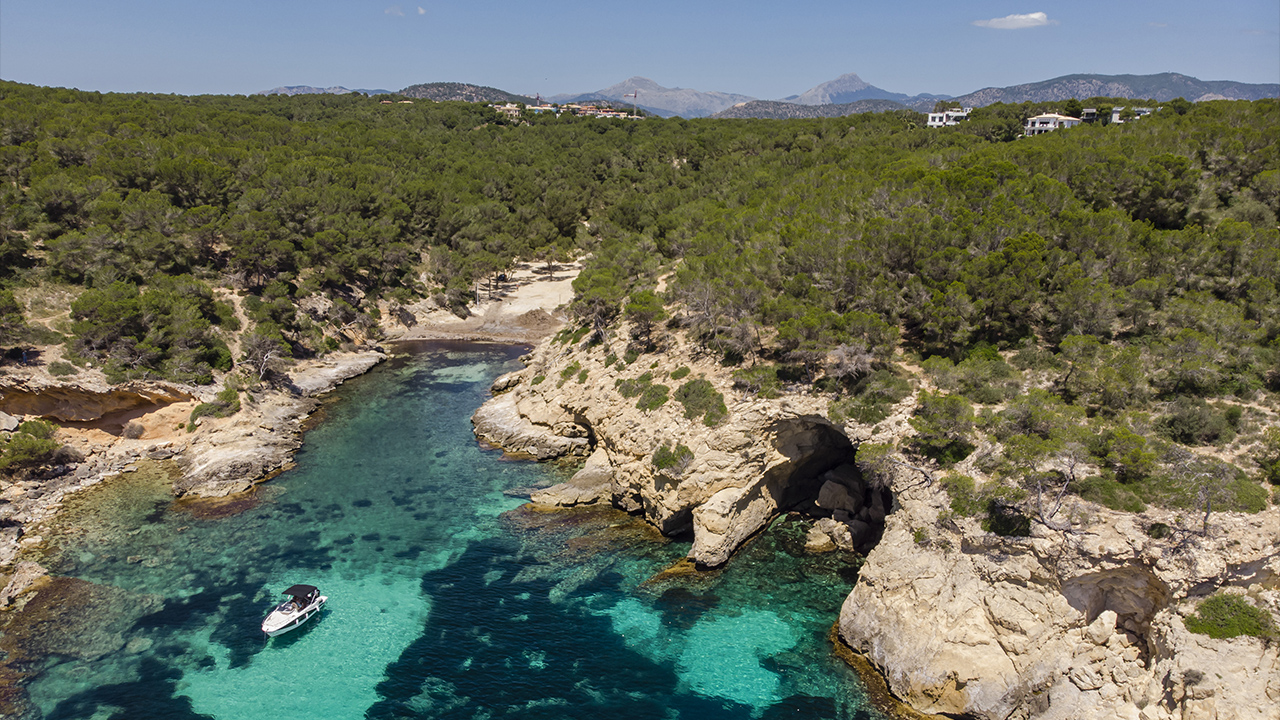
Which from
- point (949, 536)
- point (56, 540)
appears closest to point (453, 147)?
point (56, 540)

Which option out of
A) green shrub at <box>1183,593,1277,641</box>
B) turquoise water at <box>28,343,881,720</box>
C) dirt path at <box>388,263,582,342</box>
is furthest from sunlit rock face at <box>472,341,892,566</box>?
dirt path at <box>388,263,582,342</box>

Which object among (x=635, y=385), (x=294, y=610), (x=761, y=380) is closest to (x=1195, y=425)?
(x=761, y=380)

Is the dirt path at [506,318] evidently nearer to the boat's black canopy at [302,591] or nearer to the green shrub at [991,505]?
the boat's black canopy at [302,591]

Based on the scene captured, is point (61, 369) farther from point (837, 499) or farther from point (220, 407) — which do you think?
point (837, 499)

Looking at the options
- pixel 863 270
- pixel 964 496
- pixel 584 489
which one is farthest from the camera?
pixel 584 489

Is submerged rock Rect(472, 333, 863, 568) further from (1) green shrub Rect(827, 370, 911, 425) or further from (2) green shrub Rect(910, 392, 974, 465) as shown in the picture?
(2) green shrub Rect(910, 392, 974, 465)

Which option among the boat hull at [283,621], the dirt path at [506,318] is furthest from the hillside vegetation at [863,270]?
the boat hull at [283,621]
